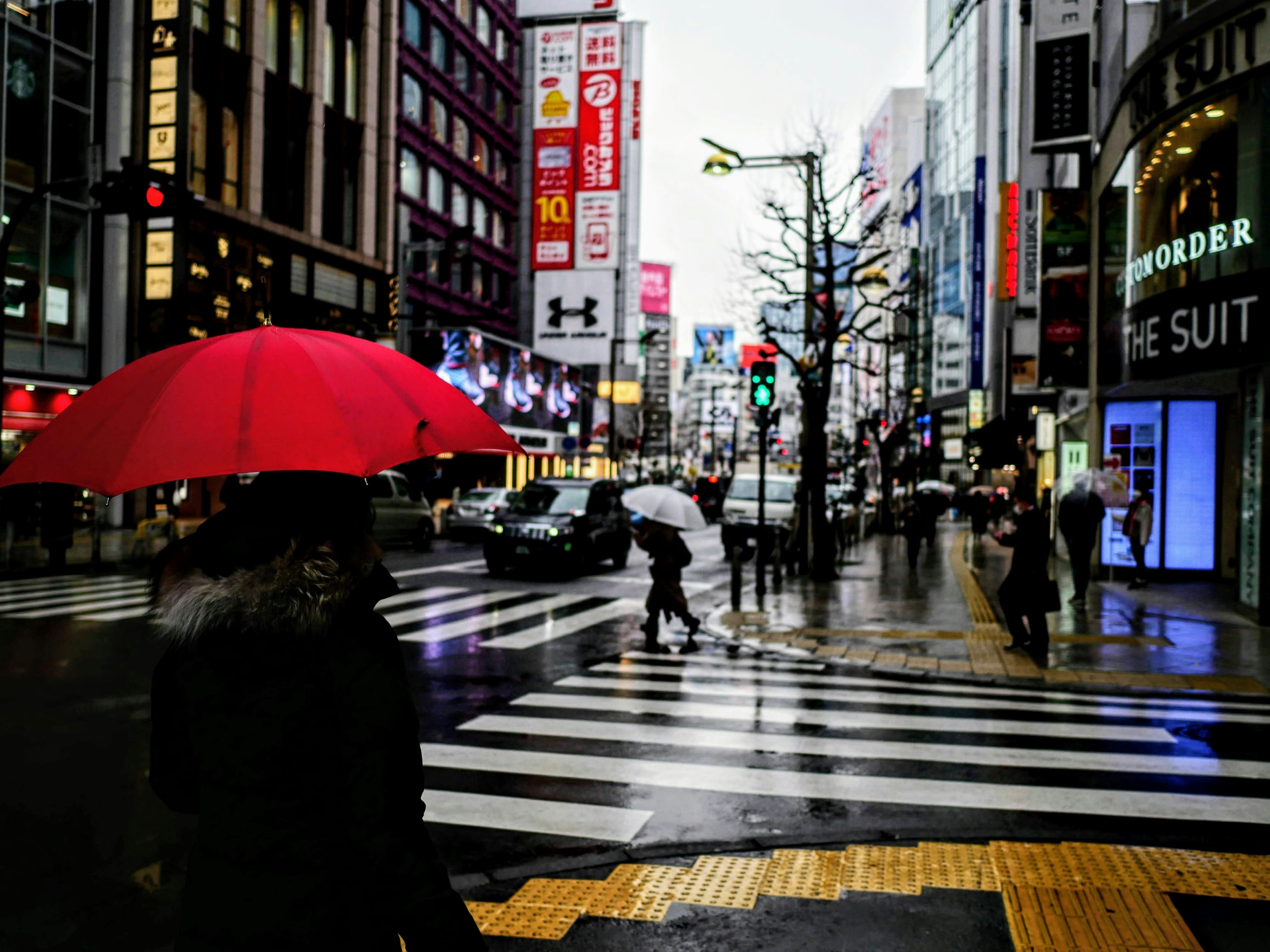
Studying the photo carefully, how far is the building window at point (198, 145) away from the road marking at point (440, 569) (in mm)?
15726

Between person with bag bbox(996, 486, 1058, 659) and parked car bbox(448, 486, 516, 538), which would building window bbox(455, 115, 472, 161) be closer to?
parked car bbox(448, 486, 516, 538)

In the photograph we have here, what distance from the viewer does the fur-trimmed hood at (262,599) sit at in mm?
2168

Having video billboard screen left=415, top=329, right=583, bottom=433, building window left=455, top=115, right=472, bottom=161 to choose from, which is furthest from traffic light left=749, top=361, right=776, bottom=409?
building window left=455, top=115, right=472, bottom=161

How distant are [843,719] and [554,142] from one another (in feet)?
102

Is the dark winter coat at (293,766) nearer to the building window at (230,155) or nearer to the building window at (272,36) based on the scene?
the building window at (230,155)

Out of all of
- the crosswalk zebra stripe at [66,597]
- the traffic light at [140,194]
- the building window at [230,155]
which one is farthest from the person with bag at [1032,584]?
the building window at [230,155]

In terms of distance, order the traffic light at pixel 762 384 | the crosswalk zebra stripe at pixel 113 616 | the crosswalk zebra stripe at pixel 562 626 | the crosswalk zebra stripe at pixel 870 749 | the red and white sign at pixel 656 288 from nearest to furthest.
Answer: the crosswalk zebra stripe at pixel 870 749 → the crosswalk zebra stripe at pixel 562 626 → the crosswalk zebra stripe at pixel 113 616 → the traffic light at pixel 762 384 → the red and white sign at pixel 656 288

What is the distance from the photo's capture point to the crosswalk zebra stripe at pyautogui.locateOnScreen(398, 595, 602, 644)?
512 inches

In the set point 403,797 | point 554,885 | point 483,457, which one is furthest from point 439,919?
point 483,457

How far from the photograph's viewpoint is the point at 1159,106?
15.7 m

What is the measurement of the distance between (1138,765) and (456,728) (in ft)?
15.5

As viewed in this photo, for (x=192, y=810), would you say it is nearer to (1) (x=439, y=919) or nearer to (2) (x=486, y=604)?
(1) (x=439, y=919)

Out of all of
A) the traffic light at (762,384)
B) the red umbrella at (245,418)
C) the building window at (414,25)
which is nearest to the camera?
the red umbrella at (245,418)

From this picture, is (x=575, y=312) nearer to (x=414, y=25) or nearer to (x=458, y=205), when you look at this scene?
(x=414, y=25)
